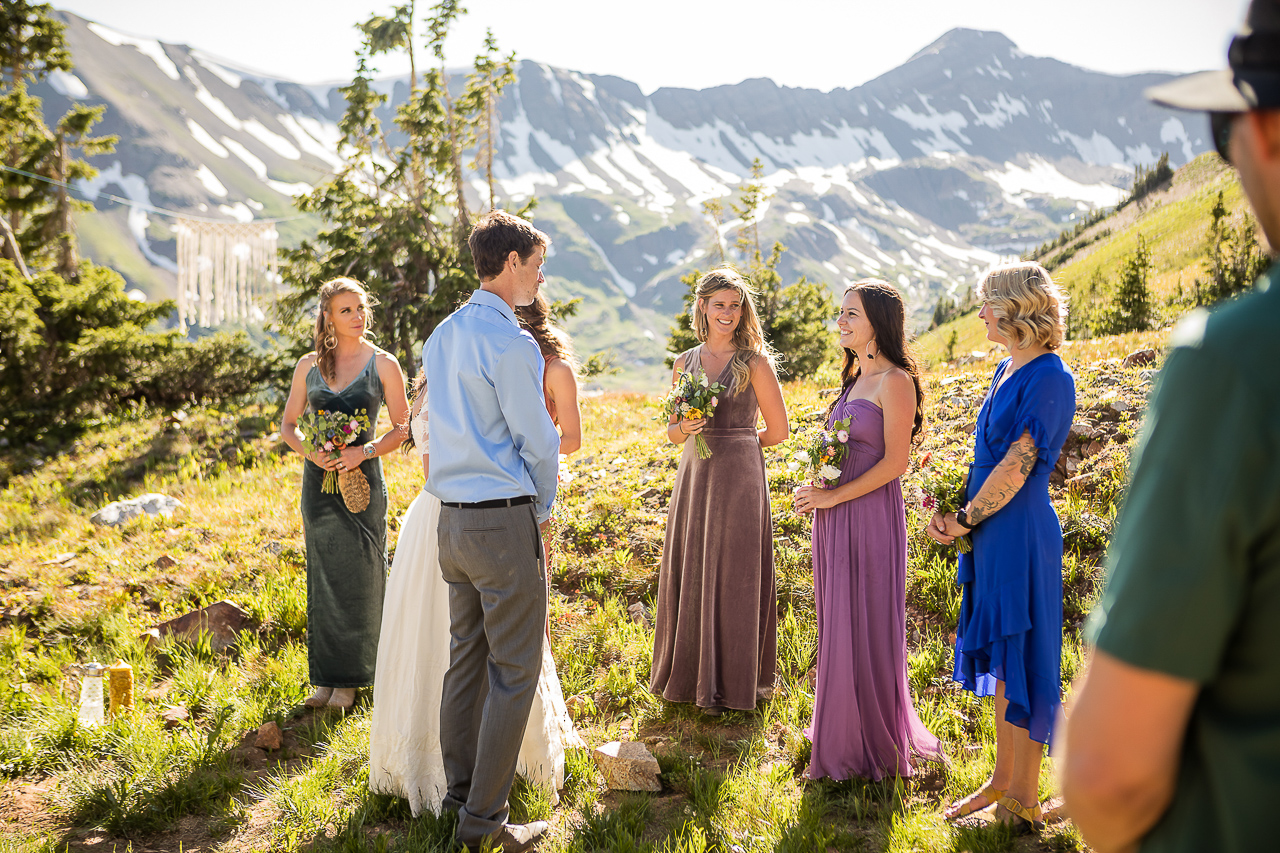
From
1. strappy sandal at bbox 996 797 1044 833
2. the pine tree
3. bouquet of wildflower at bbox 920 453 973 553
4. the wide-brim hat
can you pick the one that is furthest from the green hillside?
the wide-brim hat

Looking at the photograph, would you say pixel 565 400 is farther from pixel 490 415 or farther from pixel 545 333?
pixel 490 415

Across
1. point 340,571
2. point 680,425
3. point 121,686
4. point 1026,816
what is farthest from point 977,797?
point 121,686

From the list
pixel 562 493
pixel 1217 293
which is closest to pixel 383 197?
pixel 562 493

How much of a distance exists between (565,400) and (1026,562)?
2.45 metres

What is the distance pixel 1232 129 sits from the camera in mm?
1169

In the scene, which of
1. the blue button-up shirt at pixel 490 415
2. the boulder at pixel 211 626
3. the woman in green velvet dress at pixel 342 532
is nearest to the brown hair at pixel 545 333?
the blue button-up shirt at pixel 490 415

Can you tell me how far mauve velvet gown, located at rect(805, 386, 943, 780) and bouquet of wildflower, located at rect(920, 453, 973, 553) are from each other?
0.38 meters

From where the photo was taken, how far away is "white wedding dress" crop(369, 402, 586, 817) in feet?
Answer: 14.4

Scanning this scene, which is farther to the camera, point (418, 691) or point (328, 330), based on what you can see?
point (328, 330)

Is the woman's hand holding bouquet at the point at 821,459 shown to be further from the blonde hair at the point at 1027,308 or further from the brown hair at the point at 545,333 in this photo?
the brown hair at the point at 545,333

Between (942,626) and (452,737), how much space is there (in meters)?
3.71

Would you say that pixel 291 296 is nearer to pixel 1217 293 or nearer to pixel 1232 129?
pixel 1232 129

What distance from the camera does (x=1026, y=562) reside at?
3.76 metres

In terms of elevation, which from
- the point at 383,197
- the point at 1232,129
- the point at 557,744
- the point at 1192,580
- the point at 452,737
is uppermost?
the point at 383,197
